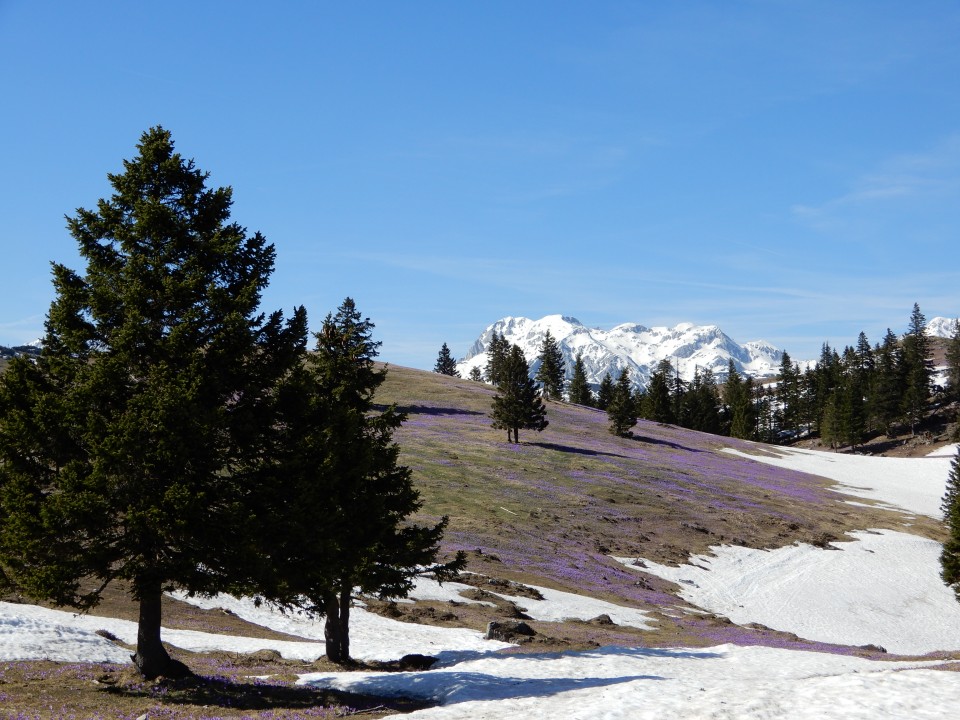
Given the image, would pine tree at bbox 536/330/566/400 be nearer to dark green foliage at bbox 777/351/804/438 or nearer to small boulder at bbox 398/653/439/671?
dark green foliage at bbox 777/351/804/438

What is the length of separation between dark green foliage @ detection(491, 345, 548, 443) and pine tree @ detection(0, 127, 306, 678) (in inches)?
2519

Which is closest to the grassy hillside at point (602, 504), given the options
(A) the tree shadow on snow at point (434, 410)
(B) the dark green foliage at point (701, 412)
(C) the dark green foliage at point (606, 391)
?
(A) the tree shadow on snow at point (434, 410)

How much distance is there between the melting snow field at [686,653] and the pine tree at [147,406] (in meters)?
5.28

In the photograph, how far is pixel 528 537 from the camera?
5000 cm

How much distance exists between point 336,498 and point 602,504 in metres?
44.2

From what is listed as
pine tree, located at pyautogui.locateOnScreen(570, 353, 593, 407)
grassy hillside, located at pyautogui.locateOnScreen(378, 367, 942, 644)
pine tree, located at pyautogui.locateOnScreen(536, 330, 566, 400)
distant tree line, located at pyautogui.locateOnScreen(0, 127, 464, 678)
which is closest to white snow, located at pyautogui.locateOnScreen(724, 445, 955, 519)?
grassy hillside, located at pyautogui.locateOnScreen(378, 367, 942, 644)

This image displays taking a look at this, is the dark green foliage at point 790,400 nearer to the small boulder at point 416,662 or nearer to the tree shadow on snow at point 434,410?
the tree shadow on snow at point 434,410

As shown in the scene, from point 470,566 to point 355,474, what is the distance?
879 inches

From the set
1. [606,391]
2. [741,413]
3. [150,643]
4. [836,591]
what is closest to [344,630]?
[150,643]

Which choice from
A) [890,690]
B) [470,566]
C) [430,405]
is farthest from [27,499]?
[430,405]

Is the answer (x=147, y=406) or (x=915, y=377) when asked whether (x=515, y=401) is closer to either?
(x=147, y=406)

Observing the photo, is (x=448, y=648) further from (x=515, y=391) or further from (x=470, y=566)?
(x=515, y=391)

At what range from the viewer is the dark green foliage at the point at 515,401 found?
83125 millimetres

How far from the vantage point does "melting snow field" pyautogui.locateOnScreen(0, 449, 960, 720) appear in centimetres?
1644
